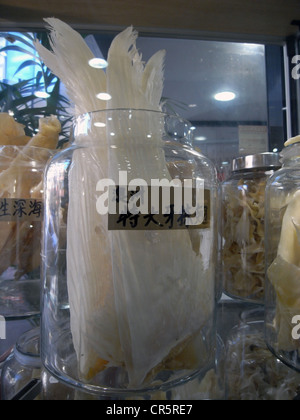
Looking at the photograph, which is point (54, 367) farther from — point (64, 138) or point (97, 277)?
point (64, 138)

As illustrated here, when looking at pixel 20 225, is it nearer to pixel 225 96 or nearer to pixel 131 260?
pixel 131 260

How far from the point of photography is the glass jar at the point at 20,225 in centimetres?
43

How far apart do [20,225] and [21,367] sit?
19 cm

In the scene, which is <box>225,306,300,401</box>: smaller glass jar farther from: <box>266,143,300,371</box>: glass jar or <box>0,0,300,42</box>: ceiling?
<box>0,0,300,42</box>: ceiling

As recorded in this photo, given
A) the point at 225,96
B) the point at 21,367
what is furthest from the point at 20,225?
the point at 225,96

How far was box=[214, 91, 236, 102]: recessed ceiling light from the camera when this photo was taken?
0.77 m

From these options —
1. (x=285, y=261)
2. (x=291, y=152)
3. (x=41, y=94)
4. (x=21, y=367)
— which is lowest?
(x=21, y=367)

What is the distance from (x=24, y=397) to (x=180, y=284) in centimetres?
19

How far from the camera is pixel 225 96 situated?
30.7 inches

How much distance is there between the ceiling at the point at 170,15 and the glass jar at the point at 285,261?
0.29 metres

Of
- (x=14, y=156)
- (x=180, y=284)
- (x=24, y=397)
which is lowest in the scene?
(x=24, y=397)

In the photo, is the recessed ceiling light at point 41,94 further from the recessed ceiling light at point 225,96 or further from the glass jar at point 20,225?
the recessed ceiling light at point 225,96
